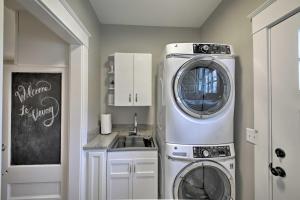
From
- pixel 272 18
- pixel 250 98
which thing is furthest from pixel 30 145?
pixel 272 18

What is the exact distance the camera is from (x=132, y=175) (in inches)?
82.5

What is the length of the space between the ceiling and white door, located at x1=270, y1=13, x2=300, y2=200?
4.16ft

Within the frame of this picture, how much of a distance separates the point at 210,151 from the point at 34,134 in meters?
1.87

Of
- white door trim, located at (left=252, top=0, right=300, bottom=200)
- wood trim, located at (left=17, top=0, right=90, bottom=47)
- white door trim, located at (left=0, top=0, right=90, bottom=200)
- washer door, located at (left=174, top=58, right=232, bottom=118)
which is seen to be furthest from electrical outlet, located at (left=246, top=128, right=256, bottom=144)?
wood trim, located at (left=17, top=0, right=90, bottom=47)

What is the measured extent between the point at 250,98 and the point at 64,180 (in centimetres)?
212

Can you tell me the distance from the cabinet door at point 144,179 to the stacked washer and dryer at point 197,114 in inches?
12.9

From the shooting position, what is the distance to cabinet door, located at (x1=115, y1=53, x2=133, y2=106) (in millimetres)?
2689

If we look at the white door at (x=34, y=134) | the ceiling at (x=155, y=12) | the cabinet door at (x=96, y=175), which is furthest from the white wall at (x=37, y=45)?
the cabinet door at (x=96, y=175)

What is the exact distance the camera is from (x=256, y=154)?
1.56 m

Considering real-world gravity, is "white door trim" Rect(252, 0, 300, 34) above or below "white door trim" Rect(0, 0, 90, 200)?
above

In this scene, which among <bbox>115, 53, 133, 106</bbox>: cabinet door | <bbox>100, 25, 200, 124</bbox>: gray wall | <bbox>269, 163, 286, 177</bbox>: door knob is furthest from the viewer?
<bbox>100, 25, 200, 124</bbox>: gray wall

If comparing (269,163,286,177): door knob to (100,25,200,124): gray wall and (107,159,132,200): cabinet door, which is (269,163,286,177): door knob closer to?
(107,159,132,200): cabinet door

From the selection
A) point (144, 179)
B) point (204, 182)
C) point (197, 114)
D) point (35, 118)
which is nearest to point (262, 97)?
point (197, 114)

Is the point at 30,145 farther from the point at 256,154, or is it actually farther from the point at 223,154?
the point at 256,154
